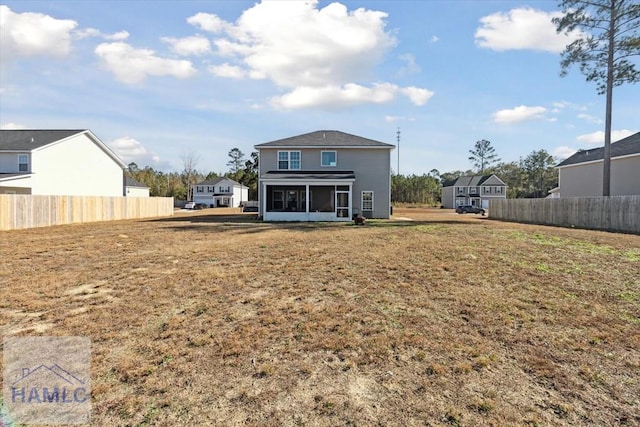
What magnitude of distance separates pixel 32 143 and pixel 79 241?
20187 millimetres

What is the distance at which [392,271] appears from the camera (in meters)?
7.54

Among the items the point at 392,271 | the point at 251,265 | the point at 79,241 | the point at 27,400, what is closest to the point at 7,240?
the point at 79,241

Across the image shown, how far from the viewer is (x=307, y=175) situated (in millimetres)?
23625

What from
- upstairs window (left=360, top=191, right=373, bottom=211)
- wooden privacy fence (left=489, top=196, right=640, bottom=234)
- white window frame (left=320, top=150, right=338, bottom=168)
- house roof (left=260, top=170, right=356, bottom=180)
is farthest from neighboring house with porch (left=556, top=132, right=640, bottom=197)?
white window frame (left=320, top=150, right=338, bottom=168)

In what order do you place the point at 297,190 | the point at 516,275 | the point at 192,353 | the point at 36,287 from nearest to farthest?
the point at 192,353
the point at 36,287
the point at 516,275
the point at 297,190

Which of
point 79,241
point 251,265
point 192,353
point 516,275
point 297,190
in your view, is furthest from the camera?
point 297,190

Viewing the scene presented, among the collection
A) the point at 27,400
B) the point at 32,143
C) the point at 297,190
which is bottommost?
the point at 27,400

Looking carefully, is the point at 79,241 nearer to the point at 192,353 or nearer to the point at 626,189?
the point at 192,353

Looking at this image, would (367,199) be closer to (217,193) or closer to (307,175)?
(307,175)

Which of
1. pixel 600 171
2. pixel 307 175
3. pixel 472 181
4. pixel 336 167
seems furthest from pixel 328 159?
pixel 472 181

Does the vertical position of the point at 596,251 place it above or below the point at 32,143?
below

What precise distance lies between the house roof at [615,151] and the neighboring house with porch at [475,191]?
26.6 m

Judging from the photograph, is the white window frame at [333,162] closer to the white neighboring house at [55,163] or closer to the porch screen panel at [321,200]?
the porch screen panel at [321,200]

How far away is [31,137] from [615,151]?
4377 cm
